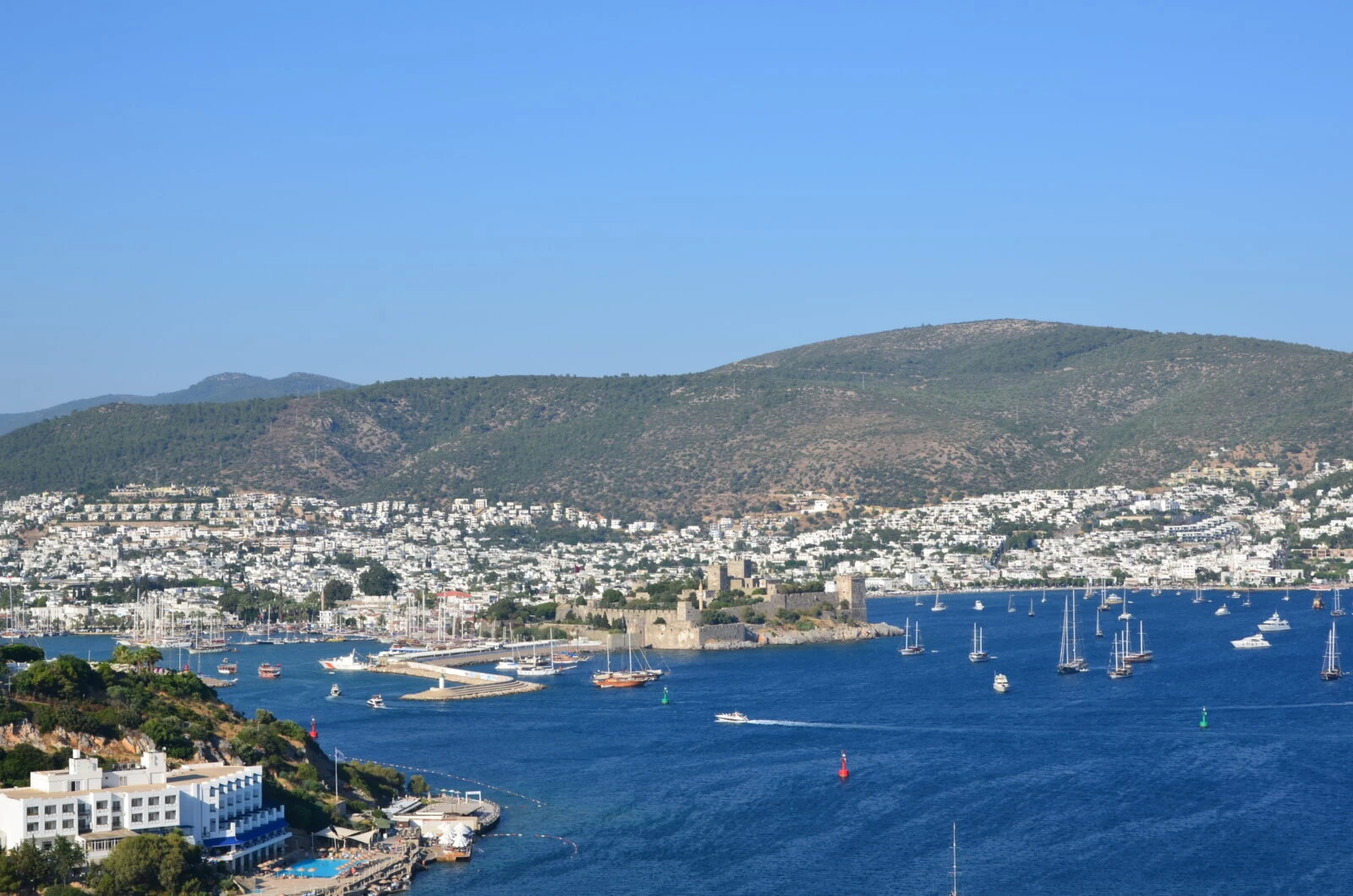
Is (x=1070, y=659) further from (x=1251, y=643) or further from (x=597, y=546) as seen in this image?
(x=597, y=546)

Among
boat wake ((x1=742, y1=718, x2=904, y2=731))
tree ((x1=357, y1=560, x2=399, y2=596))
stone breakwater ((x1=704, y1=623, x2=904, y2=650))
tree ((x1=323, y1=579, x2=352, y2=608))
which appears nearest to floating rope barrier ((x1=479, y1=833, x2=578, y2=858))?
boat wake ((x1=742, y1=718, x2=904, y2=731))

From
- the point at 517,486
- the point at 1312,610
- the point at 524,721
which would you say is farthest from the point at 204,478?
the point at 524,721

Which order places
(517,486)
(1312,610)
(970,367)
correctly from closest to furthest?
(1312,610) → (517,486) → (970,367)

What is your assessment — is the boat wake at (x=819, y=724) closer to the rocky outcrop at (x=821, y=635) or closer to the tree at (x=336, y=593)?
the rocky outcrop at (x=821, y=635)

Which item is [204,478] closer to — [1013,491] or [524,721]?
[1013,491]

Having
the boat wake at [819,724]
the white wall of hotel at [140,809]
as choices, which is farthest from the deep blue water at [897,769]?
the white wall of hotel at [140,809]

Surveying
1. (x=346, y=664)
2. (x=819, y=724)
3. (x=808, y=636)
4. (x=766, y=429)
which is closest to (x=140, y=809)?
(x=819, y=724)
